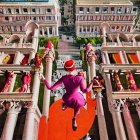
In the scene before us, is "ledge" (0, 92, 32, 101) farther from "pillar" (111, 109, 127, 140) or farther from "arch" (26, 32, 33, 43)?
"arch" (26, 32, 33, 43)

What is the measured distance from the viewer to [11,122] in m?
31.2

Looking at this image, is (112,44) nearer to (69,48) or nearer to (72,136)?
(69,48)

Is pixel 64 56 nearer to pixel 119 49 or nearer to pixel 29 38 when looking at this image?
pixel 29 38

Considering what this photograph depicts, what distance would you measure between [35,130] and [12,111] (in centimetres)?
428

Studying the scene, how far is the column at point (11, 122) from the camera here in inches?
1152

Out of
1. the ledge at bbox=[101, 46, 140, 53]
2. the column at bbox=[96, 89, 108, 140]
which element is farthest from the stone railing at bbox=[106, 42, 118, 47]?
the column at bbox=[96, 89, 108, 140]

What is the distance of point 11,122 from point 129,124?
1401 cm

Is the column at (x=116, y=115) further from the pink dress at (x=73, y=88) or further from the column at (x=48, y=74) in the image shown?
the column at (x=48, y=74)

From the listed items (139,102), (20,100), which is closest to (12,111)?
(20,100)

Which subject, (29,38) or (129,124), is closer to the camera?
(129,124)

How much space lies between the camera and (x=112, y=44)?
162 ft

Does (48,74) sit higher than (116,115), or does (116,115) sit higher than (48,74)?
(48,74)

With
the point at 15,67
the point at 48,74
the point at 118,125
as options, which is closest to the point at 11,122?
the point at 48,74

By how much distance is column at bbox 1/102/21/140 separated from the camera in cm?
2926
